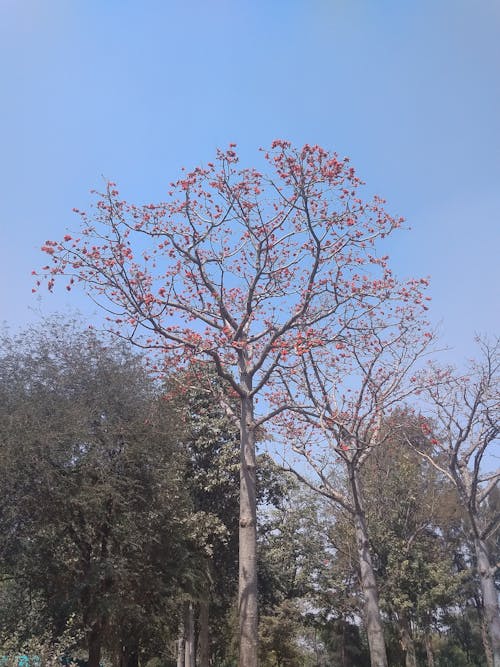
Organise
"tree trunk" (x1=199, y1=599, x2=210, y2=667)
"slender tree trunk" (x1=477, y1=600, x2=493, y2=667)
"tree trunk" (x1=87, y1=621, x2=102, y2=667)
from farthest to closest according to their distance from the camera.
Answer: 1. "slender tree trunk" (x1=477, y1=600, x2=493, y2=667)
2. "tree trunk" (x1=199, y1=599, x2=210, y2=667)
3. "tree trunk" (x1=87, y1=621, x2=102, y2=667)

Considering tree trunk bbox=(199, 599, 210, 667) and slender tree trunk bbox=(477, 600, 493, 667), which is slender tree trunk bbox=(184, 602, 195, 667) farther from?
slender tree trunk bbox=(477, 600, 493, 667)

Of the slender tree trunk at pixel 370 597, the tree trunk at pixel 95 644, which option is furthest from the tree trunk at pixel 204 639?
the slender tree trunk at pixel 370 597

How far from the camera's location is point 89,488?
12000mm

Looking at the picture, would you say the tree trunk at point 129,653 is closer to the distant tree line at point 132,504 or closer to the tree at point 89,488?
the distant tree line at point 132,504

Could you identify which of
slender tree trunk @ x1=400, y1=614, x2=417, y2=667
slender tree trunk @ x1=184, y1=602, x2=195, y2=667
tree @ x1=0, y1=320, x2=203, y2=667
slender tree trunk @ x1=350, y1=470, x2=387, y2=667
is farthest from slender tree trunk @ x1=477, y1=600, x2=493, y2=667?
tree @ x1=0, y1=320, x2=203, y2=667

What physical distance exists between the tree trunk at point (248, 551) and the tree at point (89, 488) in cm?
382

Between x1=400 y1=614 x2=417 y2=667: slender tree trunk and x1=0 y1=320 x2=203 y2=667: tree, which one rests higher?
x1=0 y1=320 x2=203 y2=667: tree

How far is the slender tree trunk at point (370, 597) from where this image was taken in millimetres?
12477

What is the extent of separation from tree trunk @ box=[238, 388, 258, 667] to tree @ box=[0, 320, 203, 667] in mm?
3822

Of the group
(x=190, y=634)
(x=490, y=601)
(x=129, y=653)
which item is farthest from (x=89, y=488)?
(x=129, y=653)

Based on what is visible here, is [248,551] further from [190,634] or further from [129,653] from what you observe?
[129,653]

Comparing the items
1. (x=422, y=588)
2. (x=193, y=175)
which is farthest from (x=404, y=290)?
(x=422, y=588)

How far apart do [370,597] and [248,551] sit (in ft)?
17.2

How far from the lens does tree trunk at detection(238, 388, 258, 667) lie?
8.62m
